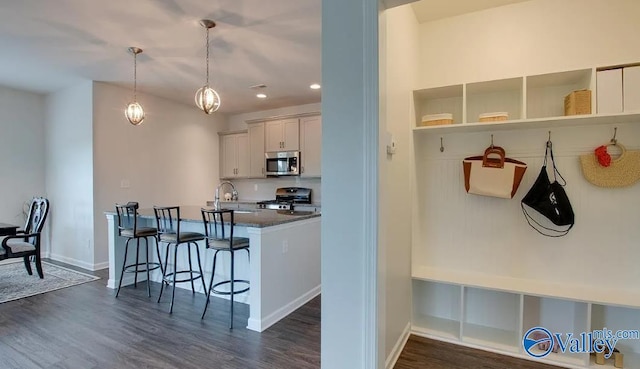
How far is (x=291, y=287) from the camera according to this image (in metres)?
3.14

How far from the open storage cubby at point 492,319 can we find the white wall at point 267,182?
3619mm

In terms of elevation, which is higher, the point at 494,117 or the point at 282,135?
the point at 282,135

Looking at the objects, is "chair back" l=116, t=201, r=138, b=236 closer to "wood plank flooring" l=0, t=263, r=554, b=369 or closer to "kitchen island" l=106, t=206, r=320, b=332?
"kitchen island" l=106, t=206, r=320, b=332

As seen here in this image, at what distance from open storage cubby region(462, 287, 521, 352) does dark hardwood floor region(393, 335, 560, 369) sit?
96 mm

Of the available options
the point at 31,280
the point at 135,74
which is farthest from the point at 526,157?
the point at 31,280

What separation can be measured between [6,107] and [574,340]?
7467 mm

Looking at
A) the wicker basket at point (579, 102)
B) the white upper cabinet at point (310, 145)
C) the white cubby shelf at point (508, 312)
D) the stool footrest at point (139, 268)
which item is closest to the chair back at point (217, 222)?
the stool footrest at point (139, 268)

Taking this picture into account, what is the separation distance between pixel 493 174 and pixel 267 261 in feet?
6.55

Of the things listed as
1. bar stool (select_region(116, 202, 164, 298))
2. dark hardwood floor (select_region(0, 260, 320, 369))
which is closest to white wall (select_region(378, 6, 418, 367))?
dark hardwood floor (select_region(0, 260, 320, 369))

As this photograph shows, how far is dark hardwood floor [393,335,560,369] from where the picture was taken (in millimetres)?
2168

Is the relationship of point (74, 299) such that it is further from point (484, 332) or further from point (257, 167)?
point (484, 332)

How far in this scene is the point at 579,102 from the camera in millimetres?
2137

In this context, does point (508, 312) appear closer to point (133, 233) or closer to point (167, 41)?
point (133, 233)

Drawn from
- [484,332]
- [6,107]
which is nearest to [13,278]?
[6,107]
